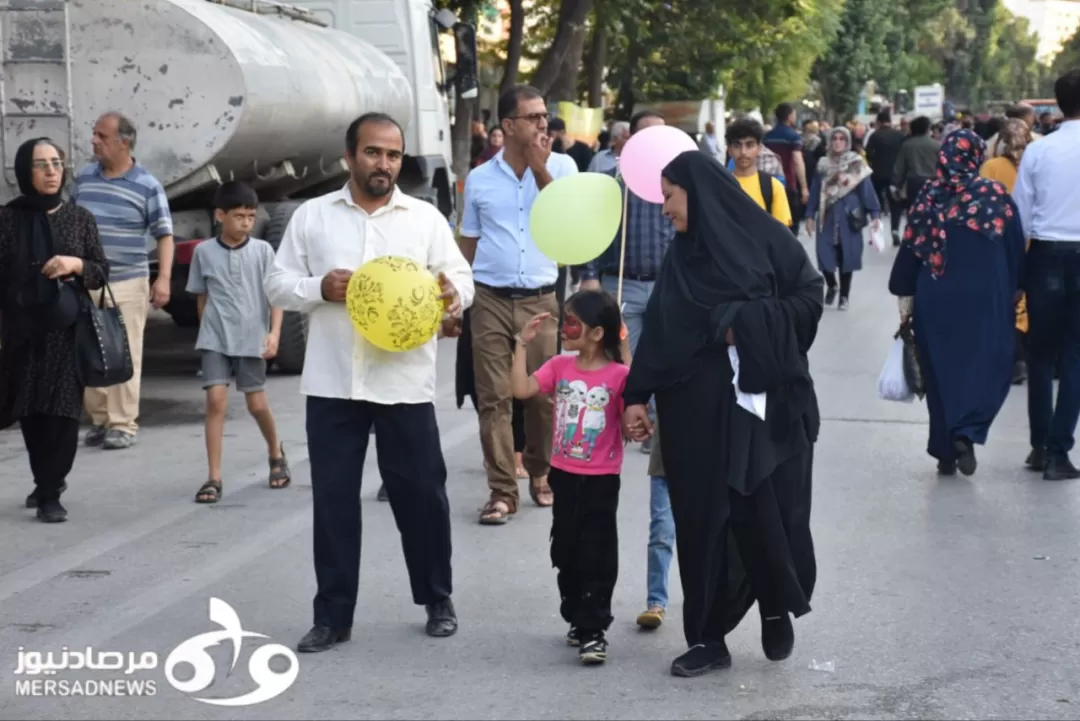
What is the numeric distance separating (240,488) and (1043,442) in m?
4.13

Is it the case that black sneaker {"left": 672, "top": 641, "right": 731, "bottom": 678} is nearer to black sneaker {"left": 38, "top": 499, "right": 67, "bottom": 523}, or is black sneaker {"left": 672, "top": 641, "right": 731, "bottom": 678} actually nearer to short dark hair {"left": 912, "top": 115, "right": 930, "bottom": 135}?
black sneaker {"left": 38, "top": 499, "right": 67, "bottom": 523}

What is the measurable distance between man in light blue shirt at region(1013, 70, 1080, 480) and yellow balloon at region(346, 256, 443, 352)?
180 inches

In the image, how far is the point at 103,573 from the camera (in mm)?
7504

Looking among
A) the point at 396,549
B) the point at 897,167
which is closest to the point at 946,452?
the point at 396,549


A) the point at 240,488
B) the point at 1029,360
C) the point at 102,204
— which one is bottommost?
the point at 240,488

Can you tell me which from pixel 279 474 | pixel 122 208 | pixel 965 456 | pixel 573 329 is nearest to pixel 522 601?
pixel 573 329

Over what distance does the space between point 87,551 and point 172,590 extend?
0.97m

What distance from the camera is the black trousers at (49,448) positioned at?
8.55 m

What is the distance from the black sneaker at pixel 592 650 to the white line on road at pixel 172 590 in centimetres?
165

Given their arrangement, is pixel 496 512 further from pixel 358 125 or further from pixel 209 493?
pixel 358 125

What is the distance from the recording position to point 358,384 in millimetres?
6133

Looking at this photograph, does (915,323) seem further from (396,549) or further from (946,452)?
(396,549)

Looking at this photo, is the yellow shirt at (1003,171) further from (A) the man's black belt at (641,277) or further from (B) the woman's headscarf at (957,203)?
(A) the man's black belt at (641,277)

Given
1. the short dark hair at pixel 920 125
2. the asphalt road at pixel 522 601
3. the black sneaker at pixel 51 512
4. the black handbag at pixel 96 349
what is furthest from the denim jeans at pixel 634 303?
the short dark hair at pixel 920 125
